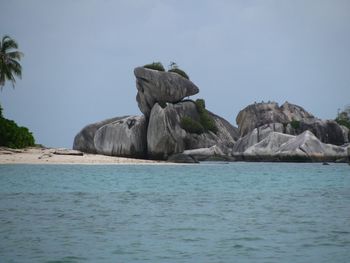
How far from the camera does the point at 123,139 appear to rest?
228 ft

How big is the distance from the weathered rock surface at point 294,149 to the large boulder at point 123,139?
41.3 ft

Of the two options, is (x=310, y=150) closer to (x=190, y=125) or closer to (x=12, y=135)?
(x=190, y=125)

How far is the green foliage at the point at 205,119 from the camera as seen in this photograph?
76875 millimetres

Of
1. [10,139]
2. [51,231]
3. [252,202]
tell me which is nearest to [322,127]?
[10,139]

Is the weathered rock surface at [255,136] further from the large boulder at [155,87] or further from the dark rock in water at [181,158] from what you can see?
the dark rock in water at [181,158]

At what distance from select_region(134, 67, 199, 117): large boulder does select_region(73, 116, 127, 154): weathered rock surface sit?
15.8 ft

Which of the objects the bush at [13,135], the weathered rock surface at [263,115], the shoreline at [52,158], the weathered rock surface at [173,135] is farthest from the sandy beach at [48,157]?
the weathered rock surface at [263,115]

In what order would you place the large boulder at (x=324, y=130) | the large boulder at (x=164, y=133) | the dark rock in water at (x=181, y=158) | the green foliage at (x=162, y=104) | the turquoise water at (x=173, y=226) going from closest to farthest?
→ the turquoise water at (x=173, y=226)
the dark rock in water at (x=181, y=158)
the large boulder at (x=164, y=133)
the green foliage at (x=162, y=104)
the large boulder at (x=324, y=130)

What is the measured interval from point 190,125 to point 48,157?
68.6 feet

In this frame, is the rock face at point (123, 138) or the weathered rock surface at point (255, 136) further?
the weathered rock surface at point (255, 136)

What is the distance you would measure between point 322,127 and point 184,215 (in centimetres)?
5951

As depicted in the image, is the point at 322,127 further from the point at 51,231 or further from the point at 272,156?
the point at 51,231

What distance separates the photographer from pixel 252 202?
2278 cm

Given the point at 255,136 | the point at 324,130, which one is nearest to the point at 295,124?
the point at 324,130
